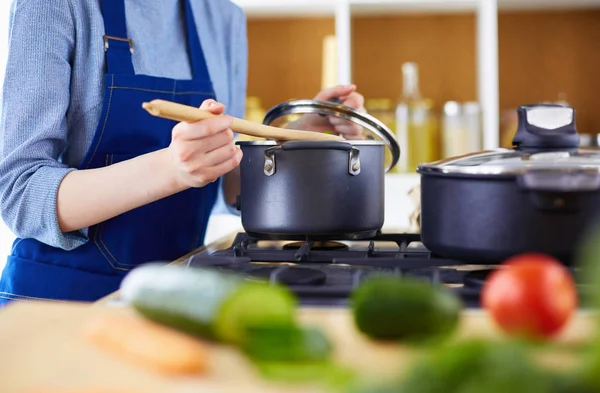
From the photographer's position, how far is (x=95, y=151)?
54.4 inches

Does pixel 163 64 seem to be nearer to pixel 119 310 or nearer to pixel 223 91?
pixel 223 91

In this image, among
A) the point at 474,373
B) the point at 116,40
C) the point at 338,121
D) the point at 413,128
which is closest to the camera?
the point at 474,373

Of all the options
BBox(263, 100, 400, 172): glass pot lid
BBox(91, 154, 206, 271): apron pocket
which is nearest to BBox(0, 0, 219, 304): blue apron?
BBox(91, 154, 206, 271): apron pocket

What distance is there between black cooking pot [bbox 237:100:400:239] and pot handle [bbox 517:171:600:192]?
321 mm

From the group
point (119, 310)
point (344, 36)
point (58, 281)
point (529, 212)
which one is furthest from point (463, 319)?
point (344, 36)

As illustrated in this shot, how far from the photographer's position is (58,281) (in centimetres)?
133

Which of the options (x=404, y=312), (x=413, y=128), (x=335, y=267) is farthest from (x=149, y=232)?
(x=413, y=128)

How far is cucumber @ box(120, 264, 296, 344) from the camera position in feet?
2.02

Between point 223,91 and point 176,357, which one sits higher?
point 223,91

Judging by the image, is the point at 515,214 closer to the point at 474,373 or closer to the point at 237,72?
the point at 474,373

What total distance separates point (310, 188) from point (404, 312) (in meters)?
0.48

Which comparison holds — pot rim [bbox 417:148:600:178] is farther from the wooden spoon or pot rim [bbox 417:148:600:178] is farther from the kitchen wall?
the kitchen wall

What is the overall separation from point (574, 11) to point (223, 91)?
1.59 metres

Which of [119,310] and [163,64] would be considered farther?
[163,64]
